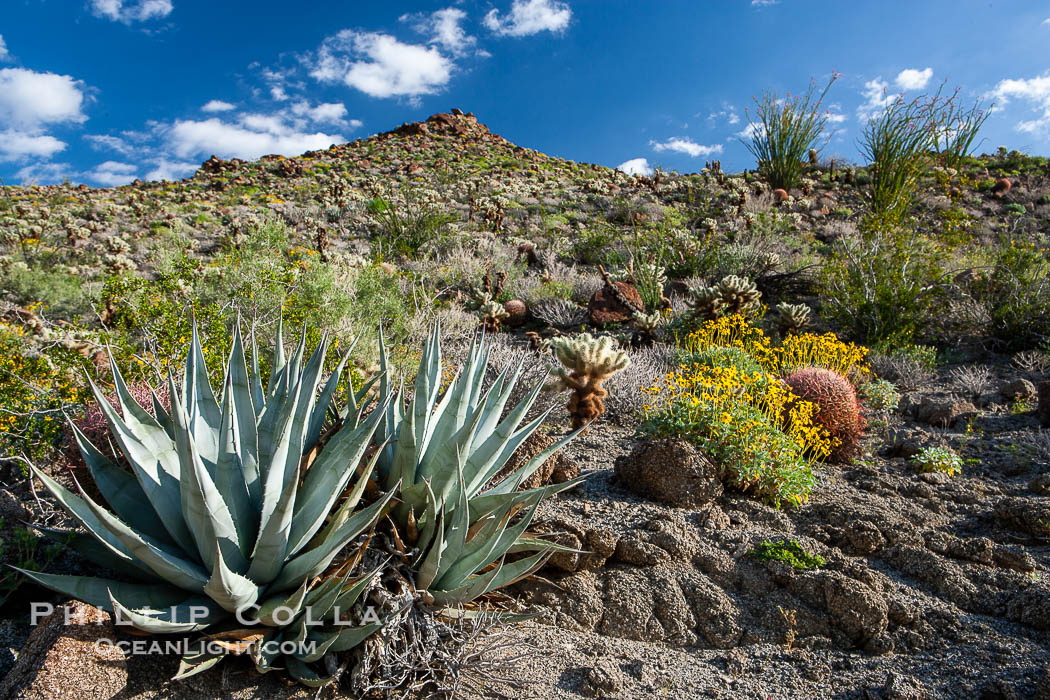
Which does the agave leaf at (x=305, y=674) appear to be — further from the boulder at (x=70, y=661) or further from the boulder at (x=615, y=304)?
the boulder at (x=615, y=304)

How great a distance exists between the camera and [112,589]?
81.0 inches

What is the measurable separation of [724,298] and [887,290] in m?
2.53

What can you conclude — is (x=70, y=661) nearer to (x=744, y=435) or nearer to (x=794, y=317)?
(x=744, y=435)

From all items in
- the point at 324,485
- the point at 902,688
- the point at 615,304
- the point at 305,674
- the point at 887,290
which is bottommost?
the point at 902,688

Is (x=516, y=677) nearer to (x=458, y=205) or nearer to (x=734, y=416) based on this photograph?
(x=734, y=416)

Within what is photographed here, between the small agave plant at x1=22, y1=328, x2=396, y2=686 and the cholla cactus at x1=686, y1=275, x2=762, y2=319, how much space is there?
7229 mm

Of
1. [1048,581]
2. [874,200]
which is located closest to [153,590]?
[1048,581]

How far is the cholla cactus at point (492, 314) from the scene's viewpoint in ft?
30.3

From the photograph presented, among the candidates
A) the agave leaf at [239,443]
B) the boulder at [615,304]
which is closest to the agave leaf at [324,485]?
the agave leaf at [239,443]

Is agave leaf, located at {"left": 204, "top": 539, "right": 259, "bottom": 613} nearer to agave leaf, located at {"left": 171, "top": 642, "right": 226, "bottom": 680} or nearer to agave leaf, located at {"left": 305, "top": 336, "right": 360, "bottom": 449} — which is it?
agave leaf, located at {"left": 171, "top": 642, "right": 226, "bottom": 680}

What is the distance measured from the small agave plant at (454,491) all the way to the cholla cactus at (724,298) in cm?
650

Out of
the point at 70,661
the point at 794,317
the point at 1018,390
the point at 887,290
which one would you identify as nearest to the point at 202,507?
the point at 70,661

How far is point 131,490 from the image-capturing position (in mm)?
2393

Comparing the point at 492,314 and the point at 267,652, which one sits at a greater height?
the point at 492,314
